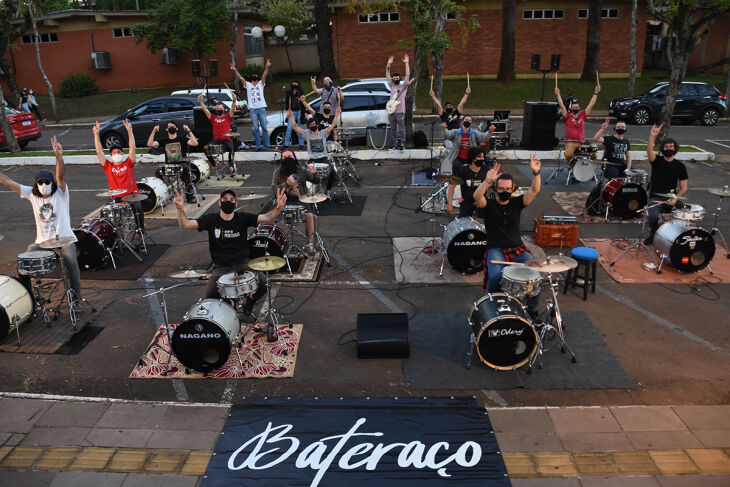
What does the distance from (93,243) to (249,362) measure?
4698 millimetres

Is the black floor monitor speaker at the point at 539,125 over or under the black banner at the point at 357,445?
over

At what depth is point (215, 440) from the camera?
628cm

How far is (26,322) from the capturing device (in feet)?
29.2

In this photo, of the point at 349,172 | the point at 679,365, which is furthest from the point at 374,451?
the point at 349,172

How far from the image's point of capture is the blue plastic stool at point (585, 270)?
9031 mm

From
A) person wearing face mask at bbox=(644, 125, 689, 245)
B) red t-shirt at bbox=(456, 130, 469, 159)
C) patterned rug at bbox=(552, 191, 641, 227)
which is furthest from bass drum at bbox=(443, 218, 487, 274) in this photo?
patterned rug at bbox=(552, 191, 641, 227)

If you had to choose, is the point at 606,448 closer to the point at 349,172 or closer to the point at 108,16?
the point at 349,172

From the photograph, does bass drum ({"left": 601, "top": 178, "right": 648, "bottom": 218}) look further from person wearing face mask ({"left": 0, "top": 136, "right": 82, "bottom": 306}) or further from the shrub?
the shrub

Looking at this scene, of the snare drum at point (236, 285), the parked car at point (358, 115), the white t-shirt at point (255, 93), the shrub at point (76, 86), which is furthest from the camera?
the shrub at point (76, 86)

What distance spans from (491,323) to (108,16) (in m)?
37.2

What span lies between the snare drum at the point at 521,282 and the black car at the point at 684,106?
826 inches

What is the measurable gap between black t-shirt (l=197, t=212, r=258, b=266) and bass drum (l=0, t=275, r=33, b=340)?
2.87 m

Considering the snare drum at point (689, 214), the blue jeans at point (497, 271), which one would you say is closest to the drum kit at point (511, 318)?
the blue jeans at point (497, 271)

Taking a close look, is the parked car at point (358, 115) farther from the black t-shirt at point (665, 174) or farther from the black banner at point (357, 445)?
the black banner at point (357, 445)
